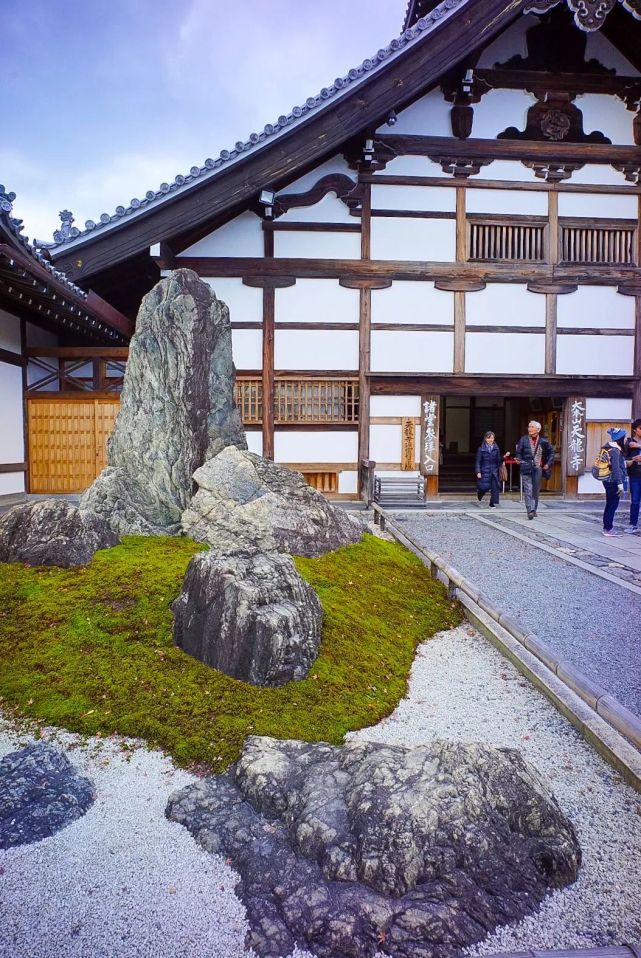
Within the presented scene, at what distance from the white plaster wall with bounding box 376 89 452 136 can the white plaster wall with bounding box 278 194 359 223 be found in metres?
1.75

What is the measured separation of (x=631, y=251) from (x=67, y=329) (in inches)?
485

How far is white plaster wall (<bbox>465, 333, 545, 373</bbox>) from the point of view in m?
11.5

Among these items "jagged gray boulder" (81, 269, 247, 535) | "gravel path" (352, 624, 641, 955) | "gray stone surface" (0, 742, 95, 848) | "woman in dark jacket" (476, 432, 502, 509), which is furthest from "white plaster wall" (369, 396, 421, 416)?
"gray stone surface" (0, 742, 95, 848)

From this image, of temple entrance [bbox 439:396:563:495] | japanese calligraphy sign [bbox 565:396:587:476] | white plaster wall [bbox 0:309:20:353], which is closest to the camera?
white plaster wall [bbox 0:309:20:353]

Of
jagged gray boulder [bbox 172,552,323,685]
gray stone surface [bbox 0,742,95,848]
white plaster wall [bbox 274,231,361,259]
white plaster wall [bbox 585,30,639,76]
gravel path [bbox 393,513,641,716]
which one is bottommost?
gray stone surface [bbox 0,742,95,848]

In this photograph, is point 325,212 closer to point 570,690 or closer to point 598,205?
point 598,205

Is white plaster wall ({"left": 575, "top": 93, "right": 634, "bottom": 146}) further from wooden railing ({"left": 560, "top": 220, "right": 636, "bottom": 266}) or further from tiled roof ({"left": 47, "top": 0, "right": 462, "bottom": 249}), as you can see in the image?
tiled roof ({"left": 47, "top": 0, "right": 462, "bottom": 249})

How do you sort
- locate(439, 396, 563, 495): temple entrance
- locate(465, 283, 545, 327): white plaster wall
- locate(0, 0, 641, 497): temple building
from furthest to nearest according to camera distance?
locate(439, 396, 563, 495): temple entrance
locate(465, 283, 545, 327): white plaster wall
locate(0, 0, 641, 497): temple building

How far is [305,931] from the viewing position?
1877mm

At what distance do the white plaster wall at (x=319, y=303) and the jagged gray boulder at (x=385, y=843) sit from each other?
31.9 feet

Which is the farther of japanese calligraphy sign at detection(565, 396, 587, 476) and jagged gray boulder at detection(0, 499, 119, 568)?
japanese calligraphy sign at detection(565, 396, 587, 476)

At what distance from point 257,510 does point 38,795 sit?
11.2 feet

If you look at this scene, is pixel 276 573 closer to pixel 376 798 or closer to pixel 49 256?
pixel 376 798

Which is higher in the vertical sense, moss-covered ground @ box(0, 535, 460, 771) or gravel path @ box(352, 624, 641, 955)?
moss-covered ground @ box(0, 535, 460, 771)
